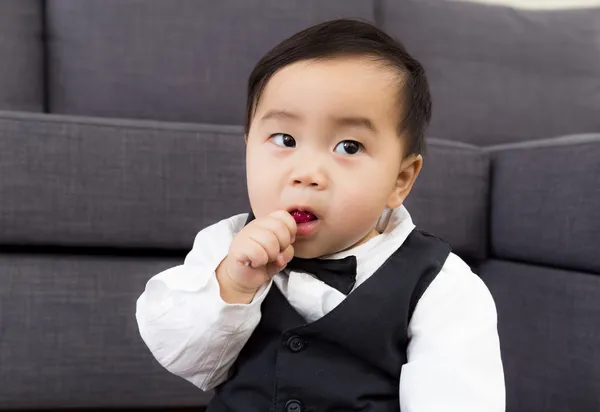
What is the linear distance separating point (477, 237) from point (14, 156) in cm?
81

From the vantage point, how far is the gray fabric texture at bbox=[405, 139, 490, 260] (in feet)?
3.66

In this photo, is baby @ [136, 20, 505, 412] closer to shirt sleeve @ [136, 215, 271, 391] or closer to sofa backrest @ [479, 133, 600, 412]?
shirt sleeve @ [136, 215, 271, 391]

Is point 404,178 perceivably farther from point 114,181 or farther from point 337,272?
point 114,181

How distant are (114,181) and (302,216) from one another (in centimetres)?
47

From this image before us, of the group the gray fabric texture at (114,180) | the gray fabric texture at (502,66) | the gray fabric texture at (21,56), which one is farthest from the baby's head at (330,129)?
the gray fabric texture at (502,66)

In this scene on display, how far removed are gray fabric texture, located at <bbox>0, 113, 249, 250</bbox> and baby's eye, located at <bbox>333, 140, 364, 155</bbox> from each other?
16.6 inches

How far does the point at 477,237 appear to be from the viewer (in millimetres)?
1150

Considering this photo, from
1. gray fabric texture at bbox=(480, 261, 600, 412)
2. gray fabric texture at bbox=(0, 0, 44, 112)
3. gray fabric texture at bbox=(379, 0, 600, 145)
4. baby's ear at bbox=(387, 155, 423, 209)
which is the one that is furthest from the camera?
gray fabric texture at bbox=(379, 0, 600, 145)

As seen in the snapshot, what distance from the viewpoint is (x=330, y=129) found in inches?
24.2

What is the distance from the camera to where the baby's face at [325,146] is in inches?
24.0

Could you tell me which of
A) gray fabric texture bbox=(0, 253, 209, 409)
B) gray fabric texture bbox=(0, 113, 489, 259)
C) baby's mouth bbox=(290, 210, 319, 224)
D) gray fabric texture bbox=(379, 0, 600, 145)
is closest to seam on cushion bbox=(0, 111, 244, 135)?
gray fabric texture bbox=(0, 113, 489, 259)

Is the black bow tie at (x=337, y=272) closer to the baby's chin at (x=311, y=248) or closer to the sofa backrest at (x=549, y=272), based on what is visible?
the baby's chin at (x=311, y=248)

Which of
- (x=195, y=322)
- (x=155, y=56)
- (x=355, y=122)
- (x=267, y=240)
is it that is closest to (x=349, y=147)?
(x=355, y=122)

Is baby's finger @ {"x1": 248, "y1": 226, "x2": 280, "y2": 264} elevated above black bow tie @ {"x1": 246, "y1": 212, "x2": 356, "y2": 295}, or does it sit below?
above
